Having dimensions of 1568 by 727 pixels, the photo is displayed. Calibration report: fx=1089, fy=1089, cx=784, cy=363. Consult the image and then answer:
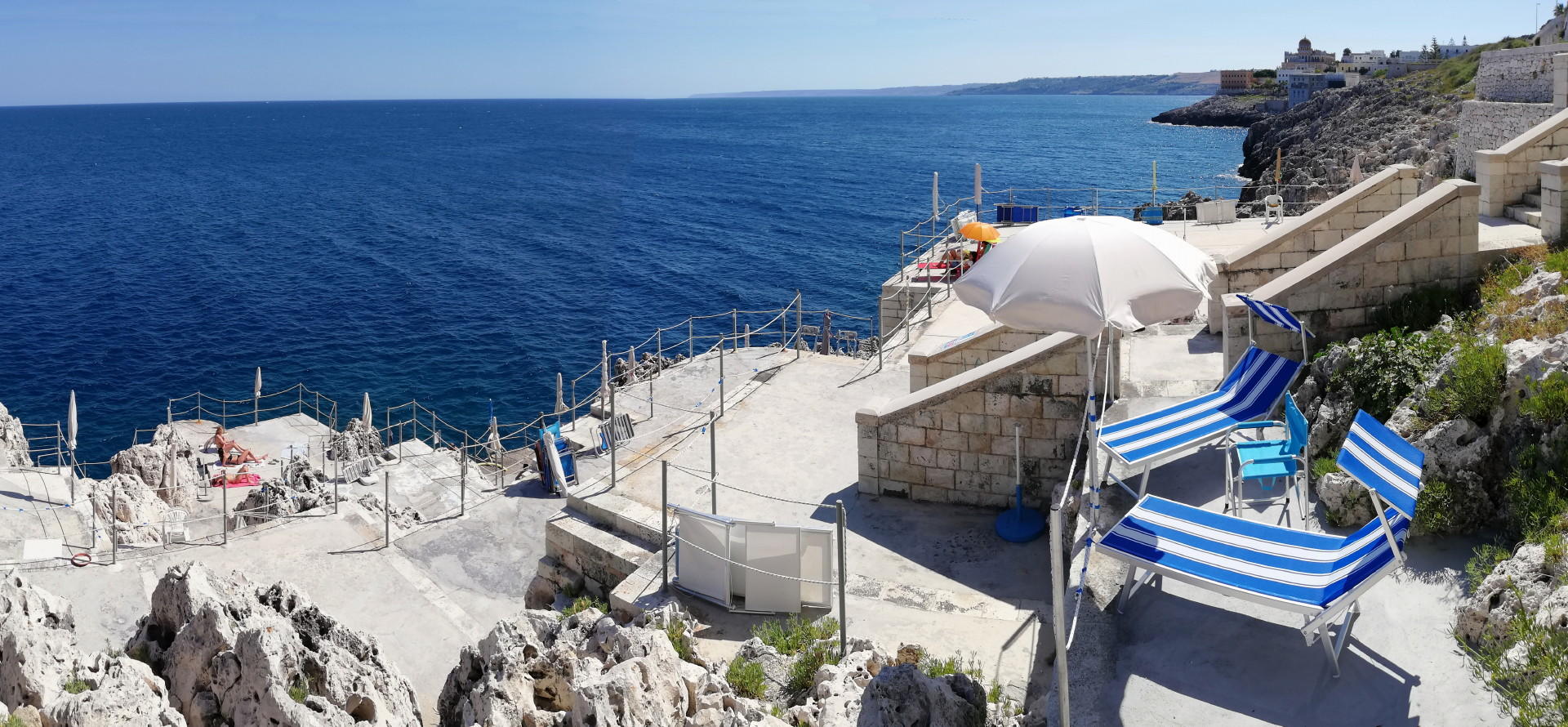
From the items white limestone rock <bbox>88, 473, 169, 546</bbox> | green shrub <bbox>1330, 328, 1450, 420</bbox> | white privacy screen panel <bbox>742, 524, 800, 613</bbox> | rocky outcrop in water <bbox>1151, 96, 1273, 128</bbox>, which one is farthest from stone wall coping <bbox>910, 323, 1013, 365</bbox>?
rocky outcrop in water <bbox>1151, 96, 1273, 128</bbox>

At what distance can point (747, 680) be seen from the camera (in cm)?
823

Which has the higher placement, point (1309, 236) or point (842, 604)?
point (1309, 236)

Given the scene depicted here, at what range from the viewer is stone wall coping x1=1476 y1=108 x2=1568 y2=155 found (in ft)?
42.9

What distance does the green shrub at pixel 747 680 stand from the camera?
817 cm

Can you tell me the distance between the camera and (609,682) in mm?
7586

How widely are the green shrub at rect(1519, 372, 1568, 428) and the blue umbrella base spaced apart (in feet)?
14.7

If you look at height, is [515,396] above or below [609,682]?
below

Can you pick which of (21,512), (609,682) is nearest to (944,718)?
(609,682)

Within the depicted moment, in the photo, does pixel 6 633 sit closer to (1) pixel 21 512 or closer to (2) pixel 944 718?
(2) pixel 944 718

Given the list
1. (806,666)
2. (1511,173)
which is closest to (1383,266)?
(1511,173)

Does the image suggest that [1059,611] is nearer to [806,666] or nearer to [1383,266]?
[806,666]

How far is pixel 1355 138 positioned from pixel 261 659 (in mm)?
66547

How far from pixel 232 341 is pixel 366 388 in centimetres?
1014

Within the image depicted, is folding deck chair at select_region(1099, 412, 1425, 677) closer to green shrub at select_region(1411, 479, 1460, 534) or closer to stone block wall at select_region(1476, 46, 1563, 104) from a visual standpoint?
green shrub at select_region(1411, 479, 1460, 534)
